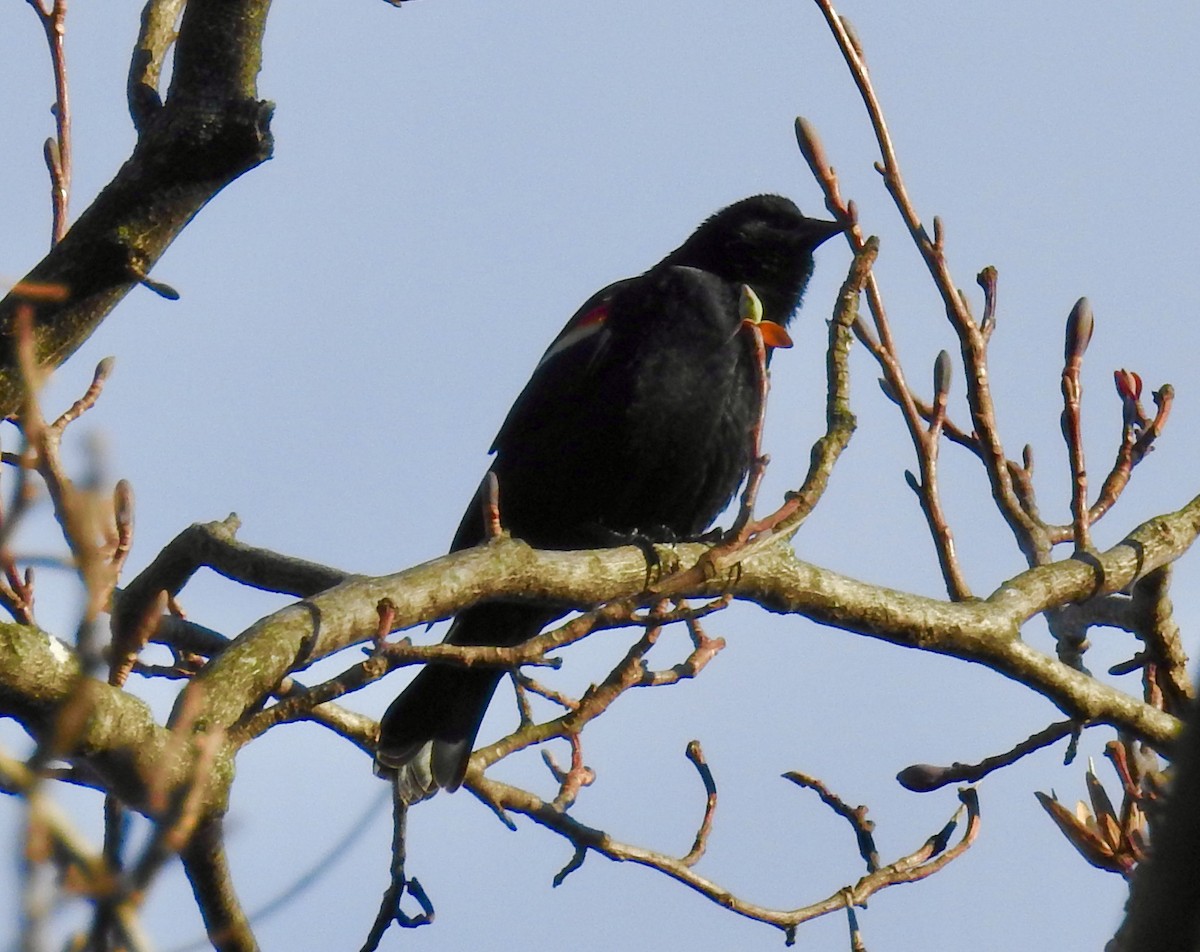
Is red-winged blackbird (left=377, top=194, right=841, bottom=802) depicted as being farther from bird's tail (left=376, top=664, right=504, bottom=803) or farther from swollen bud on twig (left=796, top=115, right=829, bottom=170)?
swollen bud on twig (left=796, top=115, right=829, bottom=170)

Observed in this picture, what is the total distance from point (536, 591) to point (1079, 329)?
1.40 m

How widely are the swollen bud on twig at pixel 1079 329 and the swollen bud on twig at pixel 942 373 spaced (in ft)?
0.86

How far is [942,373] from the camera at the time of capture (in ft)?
11.5

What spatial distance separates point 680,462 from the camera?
451 cm

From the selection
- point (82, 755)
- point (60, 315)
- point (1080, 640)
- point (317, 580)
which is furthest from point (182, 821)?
point (1080, 640)

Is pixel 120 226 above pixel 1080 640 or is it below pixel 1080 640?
below

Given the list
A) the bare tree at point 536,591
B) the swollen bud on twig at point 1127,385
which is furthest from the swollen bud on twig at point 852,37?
the swollen bud on twig at point 1127,385

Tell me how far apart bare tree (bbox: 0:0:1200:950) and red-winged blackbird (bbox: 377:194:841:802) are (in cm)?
53

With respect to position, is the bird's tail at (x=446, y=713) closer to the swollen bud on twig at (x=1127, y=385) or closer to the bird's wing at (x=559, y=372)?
the bird's wing at (x=559, y=372)

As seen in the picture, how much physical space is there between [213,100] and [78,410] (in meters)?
1.17

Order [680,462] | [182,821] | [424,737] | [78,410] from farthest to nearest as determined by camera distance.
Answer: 1. [680,462]
2. [424,737]
3. [78,410]
4. [182,821]

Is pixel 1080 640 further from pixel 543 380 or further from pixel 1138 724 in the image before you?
pixel 543 380

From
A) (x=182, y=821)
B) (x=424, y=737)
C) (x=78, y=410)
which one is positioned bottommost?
(x=182, y=821)

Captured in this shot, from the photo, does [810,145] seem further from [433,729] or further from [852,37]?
[433,729]
